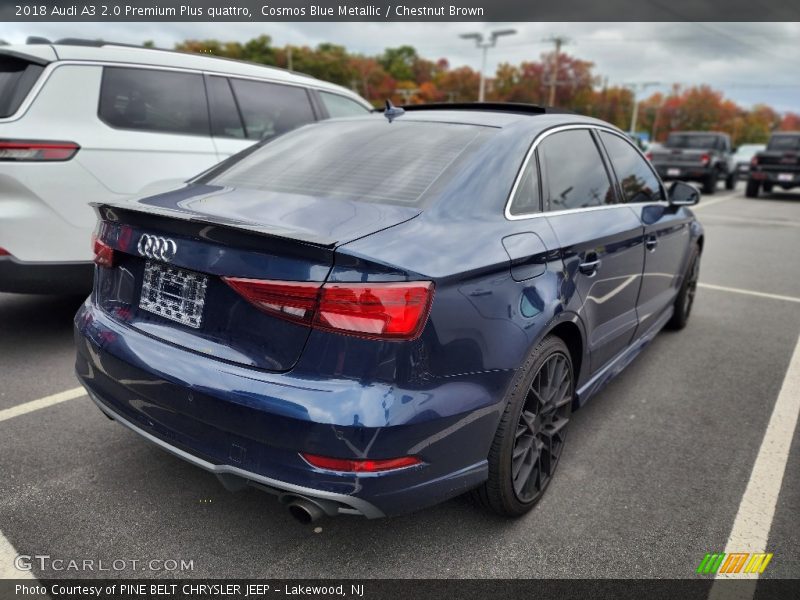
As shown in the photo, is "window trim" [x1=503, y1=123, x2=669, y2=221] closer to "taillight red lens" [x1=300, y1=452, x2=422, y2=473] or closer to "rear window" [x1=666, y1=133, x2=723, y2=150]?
"taillight red lens" [x1=300, y1=452, x2=422, y2=473]

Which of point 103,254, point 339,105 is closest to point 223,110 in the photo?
point 339,105

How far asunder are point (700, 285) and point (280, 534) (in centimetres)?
604

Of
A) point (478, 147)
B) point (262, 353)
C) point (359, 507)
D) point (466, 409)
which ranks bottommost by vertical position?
point (359, 507)

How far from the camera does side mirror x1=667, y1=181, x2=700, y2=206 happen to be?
4395mm

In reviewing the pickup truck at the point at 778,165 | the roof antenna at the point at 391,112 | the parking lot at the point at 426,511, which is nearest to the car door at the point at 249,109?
the roof antenna at the point at 391,112

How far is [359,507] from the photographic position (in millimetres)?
1981

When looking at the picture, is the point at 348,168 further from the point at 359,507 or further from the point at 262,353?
the point at 359,507

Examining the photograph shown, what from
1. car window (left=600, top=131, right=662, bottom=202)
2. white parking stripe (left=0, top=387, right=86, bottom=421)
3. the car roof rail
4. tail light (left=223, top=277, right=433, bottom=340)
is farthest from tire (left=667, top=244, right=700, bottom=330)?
white parking stripe (left=0, top=387, right=86, bottom=421)

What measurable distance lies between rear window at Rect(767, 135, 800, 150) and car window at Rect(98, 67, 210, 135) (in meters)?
19.0

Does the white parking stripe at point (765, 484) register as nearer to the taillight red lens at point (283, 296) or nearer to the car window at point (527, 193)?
the car window at point (527, 193)

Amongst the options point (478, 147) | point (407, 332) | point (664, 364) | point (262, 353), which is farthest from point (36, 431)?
point (664, 364)

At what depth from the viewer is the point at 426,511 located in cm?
266

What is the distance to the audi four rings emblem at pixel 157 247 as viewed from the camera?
2.17m

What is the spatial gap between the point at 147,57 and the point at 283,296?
11.8 feet
